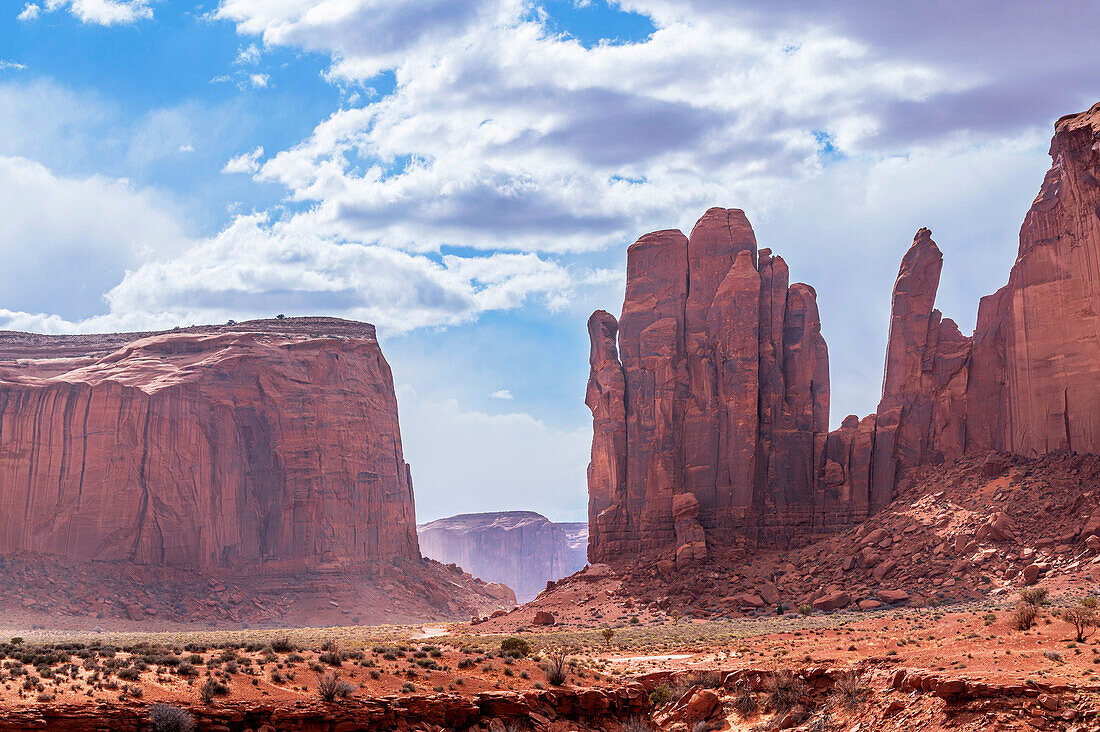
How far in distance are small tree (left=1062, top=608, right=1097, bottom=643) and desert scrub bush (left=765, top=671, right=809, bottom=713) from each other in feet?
24.1

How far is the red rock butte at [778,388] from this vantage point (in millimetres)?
58500

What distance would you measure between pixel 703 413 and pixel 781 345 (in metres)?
6.64

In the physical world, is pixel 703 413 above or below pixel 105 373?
below

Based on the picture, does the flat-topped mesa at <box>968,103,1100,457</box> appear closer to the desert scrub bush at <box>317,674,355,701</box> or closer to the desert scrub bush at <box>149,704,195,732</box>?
the desert scrub bush at <box>317,674,355,701</box>

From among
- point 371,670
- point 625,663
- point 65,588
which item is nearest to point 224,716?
point 371,670

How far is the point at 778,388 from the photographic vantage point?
70188mm

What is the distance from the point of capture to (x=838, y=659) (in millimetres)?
32844

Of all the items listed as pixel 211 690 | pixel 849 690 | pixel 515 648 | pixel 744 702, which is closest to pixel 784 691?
pixel 744 702

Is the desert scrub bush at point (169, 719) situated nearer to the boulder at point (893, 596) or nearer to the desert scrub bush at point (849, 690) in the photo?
the desert scrub bush at point (849, 690)

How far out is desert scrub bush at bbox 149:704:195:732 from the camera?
22453mm

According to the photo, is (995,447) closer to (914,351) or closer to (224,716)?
(914,351)

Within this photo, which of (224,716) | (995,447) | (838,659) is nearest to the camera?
(224,716)

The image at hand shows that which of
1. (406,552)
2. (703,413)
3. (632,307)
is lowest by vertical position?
(406,552)

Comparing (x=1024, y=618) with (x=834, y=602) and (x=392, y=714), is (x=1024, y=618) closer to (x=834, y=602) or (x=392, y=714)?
(x=392, y=714)
